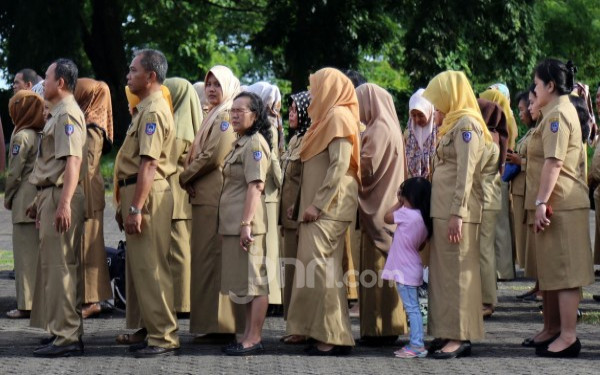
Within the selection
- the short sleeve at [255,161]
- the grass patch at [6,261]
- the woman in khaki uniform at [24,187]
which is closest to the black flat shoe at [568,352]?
the short sleeve at [255,161]

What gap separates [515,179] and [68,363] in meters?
5.66

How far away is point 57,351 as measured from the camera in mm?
8844

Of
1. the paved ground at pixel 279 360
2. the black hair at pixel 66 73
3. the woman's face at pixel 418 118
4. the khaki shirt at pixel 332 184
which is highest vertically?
the black hair at pixel 66 73

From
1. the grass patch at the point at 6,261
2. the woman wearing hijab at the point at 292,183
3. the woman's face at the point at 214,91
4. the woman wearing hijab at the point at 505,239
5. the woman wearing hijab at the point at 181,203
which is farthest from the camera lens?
the grass patch at the point at 6,261

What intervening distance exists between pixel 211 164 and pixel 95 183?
1.66m

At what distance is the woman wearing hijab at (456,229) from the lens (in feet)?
28.5

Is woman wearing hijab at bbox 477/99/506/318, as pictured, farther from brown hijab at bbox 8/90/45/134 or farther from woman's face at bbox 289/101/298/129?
brown hijab at bbox 8/90/45/134

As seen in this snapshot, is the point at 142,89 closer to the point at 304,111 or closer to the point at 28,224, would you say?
the point at 304,111

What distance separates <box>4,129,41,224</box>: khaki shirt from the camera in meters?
10.9

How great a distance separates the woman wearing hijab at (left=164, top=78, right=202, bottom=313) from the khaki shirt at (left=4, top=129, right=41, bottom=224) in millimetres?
1279

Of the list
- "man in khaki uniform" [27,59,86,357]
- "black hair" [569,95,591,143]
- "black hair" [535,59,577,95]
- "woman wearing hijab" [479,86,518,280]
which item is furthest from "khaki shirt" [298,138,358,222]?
"woman wearing hijab" [479,86,518,280]

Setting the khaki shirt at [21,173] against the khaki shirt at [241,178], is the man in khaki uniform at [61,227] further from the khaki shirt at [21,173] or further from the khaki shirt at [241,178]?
the khaki shirt at [21,173]

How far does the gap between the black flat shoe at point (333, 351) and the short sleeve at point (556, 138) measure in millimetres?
1906

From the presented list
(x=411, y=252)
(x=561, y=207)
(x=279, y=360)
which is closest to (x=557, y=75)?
(x=561, y=207)
